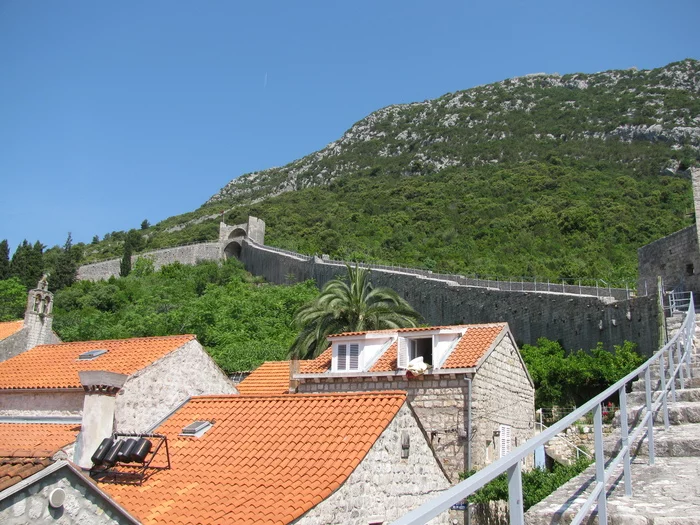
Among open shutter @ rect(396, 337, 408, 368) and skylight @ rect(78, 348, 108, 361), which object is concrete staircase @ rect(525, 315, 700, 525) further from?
skylight @ rect(78, 348, 108, 361)

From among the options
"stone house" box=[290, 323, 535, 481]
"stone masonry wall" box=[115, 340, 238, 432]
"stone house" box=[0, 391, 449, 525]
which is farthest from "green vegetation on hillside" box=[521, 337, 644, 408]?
"stone masonry wall" box=[115, 340, 238, 432]

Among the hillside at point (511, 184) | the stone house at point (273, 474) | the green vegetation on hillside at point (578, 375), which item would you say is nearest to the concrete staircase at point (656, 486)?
the stone house at point (273, 474)

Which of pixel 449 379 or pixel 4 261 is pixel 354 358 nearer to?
pixel 449 379

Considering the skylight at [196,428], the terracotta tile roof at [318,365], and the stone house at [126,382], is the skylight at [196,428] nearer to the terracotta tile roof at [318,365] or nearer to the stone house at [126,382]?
the stone house at [126,382]

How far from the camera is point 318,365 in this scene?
20.6m

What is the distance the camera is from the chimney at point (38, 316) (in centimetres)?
2856

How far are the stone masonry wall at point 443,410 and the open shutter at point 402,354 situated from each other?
589 mm

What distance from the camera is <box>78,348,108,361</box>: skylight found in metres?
18.0

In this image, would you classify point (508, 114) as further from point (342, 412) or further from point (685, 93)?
point (342, 412)

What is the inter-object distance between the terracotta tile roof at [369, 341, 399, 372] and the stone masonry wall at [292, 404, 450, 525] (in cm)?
577

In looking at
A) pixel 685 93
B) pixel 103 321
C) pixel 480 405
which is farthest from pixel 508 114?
pixel 480 405

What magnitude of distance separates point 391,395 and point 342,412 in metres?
0.98

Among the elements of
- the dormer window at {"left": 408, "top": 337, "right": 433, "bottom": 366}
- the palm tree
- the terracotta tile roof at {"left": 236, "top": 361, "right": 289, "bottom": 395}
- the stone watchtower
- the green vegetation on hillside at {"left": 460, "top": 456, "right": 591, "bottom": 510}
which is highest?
the stone watchtower

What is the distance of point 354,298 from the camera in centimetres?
2569
